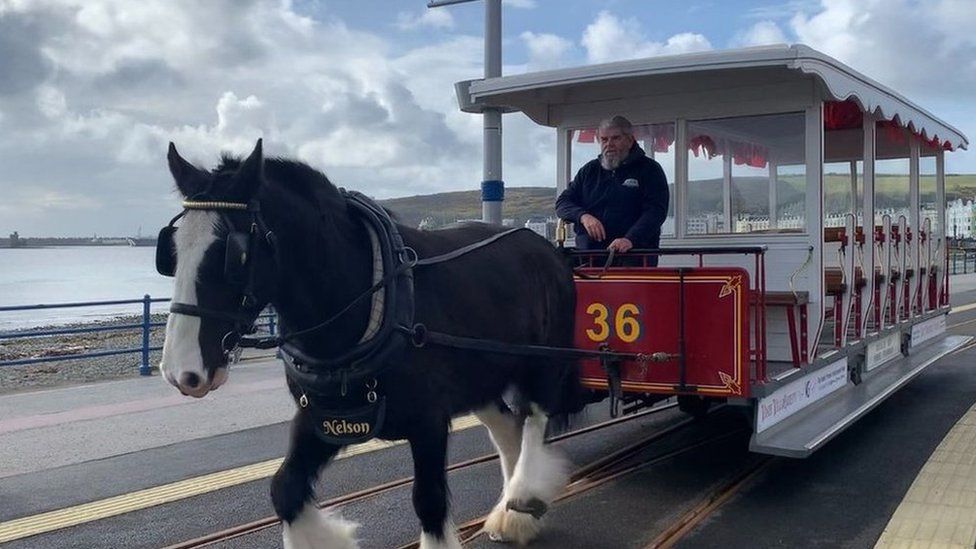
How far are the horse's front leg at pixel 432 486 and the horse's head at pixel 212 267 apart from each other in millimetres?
979

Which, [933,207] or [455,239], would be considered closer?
[455,239]

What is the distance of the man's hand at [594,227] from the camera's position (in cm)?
619

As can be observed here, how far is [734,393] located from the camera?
5.40 meters

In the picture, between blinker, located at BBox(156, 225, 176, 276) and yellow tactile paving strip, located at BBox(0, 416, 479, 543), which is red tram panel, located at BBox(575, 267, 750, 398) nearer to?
yellow tactile paving strip, located at BBox(0, 416, 479, 543)

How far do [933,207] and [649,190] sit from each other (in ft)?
21.6

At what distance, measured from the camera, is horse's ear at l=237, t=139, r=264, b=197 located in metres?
3.32

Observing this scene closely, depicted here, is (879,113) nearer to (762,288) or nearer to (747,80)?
(747,80)

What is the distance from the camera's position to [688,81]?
22.5ft

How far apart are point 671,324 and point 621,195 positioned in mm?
1099

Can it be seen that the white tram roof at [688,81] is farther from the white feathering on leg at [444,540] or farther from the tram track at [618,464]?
the white feathering on leg at [444,540]

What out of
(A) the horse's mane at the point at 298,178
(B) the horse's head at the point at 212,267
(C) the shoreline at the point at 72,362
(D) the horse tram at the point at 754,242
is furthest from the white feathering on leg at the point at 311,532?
(C) the shoreline at the point at 72,362

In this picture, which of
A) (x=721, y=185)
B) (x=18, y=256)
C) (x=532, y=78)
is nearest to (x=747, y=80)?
(x=721, y=185)

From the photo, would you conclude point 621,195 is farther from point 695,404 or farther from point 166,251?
point 166,251

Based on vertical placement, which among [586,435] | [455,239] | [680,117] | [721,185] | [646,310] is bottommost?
[586,435]
